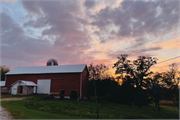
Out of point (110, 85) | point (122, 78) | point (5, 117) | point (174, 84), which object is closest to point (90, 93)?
point (110, 85)

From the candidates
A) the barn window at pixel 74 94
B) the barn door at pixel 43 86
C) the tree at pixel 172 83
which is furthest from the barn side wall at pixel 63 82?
the tree at pixel 172 83

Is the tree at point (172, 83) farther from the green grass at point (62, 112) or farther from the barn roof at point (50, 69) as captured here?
the barn roof at point (50, 69)

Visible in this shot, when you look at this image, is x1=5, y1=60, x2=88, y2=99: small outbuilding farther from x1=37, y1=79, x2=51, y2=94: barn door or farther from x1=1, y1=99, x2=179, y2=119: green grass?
x1=1, y1=99, x2=179, y2=119: green grass

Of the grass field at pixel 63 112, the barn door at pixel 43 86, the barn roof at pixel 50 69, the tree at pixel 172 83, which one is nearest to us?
the grass field at pixel 63 112

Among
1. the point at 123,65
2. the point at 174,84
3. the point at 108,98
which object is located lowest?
the point at 108,98

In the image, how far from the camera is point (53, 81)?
38562mm

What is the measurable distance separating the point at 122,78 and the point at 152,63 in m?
8.62

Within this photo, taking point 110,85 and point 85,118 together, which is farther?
point 110,85

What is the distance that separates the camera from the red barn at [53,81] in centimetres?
Answer: 3653

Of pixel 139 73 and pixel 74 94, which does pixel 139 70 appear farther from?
pixel 74 94

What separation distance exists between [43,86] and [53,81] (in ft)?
11.1

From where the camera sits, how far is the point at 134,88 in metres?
35.9

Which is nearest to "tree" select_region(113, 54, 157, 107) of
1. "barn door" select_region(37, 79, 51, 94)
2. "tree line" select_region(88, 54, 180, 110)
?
"tree line" select_region(88, 54, 180, 110)

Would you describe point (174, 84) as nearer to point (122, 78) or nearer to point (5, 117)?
point (122, 78)
